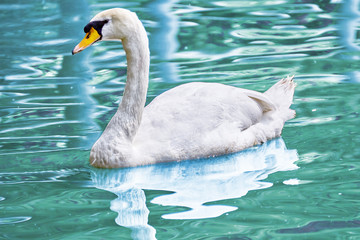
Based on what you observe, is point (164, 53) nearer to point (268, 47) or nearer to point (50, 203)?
point (268, 47)

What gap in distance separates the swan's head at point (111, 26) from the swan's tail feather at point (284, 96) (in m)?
1.67

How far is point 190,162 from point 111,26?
1.20 meters

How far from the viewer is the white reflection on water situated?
17.4ft

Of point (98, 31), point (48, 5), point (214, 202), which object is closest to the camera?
point (214, 202)

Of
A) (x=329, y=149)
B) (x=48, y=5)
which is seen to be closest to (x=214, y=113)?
(x=329, y=149)

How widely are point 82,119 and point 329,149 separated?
2427 millimetres

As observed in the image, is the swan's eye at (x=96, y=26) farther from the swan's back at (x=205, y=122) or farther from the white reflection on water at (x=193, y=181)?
the white reflection on water at (x=193, y=181)

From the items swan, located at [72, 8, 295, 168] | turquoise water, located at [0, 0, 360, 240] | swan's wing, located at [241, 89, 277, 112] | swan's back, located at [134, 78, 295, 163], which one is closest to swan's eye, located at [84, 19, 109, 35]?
swan, located at [72, 8, 295, 168]

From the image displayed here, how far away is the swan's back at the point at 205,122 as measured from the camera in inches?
252

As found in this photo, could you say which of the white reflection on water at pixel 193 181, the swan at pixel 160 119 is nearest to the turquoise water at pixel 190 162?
the white reflection on water at pixel 193 181

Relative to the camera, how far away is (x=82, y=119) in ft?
25.4

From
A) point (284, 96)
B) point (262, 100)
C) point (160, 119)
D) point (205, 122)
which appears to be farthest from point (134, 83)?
point (284, 96)

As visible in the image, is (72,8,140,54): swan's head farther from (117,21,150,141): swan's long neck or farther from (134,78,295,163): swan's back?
(134,78,295,163): swan's back

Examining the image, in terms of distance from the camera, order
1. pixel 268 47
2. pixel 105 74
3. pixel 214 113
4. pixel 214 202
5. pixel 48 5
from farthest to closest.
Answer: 1. pixel 48 5
2. pixel 268 47
3. pixel 105 74
4. pixel 214 113
5. pixel 214 202
